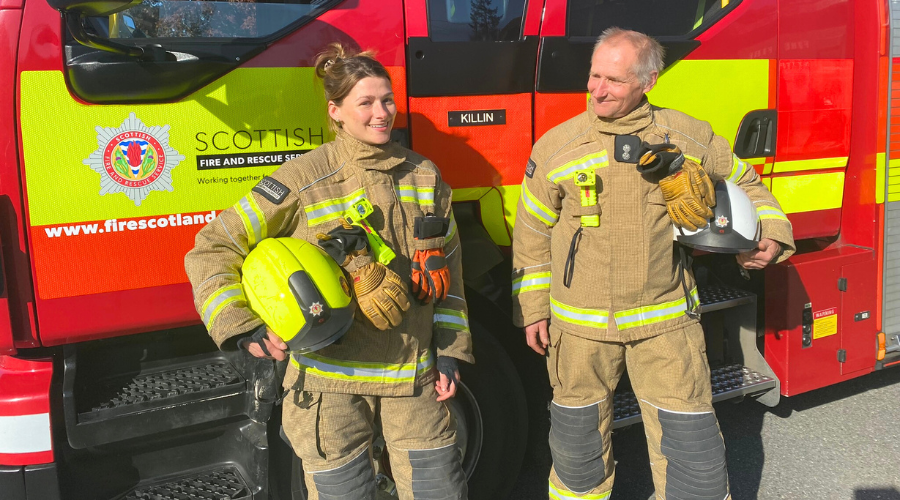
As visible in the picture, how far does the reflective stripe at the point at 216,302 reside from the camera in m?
1.91

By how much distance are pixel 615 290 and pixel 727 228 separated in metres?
0.40

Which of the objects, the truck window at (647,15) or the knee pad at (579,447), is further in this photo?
the truck window at (647,15)

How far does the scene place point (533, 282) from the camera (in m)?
2.58

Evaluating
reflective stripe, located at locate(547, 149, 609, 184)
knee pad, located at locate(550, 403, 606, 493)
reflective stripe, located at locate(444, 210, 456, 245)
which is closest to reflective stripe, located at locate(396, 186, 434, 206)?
reflective stripe, located at locate(444, 210, 456, 245)

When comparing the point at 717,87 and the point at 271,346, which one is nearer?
the point at 271,346

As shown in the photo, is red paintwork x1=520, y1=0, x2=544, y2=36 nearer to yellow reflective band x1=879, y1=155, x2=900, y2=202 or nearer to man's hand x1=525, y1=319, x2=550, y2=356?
man's hand x1=525, y1=319, x2=550, y2=356

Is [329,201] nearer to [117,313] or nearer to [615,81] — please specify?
[117,313]

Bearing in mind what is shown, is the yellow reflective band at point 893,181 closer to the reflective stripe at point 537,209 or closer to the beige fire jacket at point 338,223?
the reflective stripe at point 537,209

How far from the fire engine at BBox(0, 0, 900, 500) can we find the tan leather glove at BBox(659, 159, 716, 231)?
616 millimetres

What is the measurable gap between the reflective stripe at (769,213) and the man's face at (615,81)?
579 millimetres

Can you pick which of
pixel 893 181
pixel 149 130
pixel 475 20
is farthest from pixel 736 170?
pixel 149 130

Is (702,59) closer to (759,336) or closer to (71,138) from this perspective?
(759,336)

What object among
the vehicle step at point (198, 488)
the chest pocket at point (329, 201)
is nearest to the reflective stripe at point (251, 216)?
the chest pocket at point (329, 201)

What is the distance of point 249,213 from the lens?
6.59ft
